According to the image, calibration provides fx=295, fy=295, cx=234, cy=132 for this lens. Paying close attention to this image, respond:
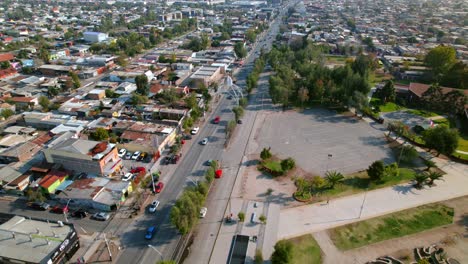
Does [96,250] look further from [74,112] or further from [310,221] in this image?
[74,112]

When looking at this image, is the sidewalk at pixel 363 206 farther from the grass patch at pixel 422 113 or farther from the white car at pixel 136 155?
the white car at pixel 136 155

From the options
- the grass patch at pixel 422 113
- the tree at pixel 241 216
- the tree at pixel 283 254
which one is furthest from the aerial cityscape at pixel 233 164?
the tree at pixel 241 216

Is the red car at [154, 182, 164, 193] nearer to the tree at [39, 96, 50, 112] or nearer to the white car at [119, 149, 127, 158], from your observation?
the white car at [119, 149, 127, 158]

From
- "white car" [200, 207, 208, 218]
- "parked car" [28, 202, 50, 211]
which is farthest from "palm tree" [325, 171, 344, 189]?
"parked car" [28, 202, 50, 211]

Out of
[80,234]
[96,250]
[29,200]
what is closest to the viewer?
[96,250]

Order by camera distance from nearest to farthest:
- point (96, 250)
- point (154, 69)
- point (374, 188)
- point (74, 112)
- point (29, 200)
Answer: point (96, 250) < point (29, 200) < point (374, 188) < point (74, 112) < point (154, 69)

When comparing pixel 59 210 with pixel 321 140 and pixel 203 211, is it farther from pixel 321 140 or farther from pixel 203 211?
pixel 321 140

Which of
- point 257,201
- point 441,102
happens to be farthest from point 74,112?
point 441,102

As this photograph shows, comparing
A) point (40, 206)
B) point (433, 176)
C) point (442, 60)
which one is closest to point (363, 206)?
point (433, 176)
